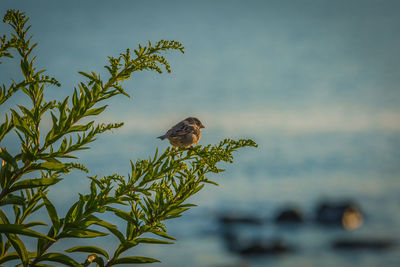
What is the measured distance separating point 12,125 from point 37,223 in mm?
685

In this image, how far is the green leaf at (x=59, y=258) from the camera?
103 inches

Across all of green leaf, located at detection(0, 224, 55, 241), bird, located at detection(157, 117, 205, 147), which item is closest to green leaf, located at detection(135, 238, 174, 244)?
green leaf, located at detection(0, 224, 55, 241)

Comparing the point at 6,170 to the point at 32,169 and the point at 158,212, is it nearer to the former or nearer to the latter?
the point at 32,169

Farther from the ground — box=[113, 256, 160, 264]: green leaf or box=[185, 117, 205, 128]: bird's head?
box=[185, 117, 205, 128]: bird's head

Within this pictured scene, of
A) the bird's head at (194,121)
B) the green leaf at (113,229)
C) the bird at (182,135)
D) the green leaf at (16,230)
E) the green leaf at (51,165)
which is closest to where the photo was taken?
the green leaf at (16,230)

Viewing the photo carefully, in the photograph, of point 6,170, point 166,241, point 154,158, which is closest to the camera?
point 6,170

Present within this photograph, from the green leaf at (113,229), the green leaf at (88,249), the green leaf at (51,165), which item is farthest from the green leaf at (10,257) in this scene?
the green leaf at (51,165)

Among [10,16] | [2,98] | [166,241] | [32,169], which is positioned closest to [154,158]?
[166,241]

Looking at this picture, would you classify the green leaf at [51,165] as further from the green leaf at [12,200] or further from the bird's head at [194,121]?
the bird's head at [194,121]

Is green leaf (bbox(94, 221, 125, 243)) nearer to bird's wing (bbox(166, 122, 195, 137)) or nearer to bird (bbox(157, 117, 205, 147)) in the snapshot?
bird (bbox(157, 117, 205, 147))

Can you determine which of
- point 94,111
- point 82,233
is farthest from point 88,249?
point 94,111

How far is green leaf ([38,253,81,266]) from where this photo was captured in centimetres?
262

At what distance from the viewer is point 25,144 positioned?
2.71m

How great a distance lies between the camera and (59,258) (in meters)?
2.62
